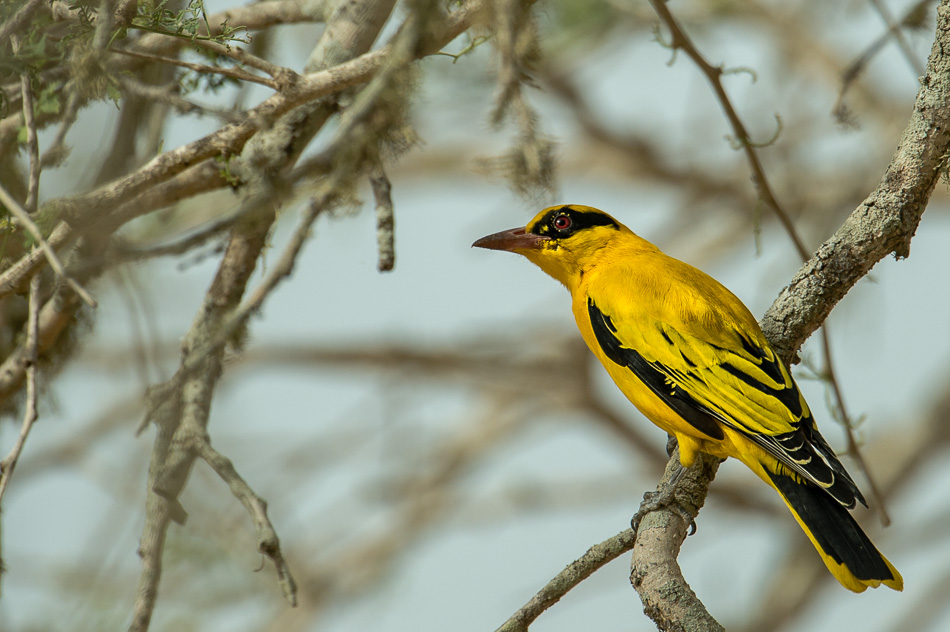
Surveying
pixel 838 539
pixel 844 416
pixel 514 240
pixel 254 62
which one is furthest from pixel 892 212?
pixel 254 62

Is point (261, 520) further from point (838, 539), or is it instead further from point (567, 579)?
point (838, 539)

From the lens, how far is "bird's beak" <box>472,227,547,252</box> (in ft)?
14.3

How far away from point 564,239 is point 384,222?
1582 millimetres

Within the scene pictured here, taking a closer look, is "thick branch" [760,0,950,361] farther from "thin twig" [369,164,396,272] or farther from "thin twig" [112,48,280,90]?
"thin twig" [112,48,280,90]

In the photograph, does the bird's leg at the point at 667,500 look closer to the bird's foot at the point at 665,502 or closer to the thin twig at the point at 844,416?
the bird's foot at the point at 665,502

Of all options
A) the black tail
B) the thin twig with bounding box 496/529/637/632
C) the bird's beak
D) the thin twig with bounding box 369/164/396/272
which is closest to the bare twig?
the thin twig with bounding box 369/164/396/272

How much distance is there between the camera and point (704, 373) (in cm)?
355

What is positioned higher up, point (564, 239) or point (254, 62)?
point (564, 239)

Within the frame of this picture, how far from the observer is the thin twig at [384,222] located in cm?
293

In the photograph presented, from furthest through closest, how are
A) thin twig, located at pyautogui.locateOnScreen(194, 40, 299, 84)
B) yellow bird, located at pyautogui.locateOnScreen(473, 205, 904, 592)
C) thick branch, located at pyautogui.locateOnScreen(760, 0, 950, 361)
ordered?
yellow bird, located at pyautogui.locateOnScreen(473, 205, 904, 592), thick branch, located at pyautogui.locateOnScreen(760, 0, 950, 361), thin twig, located at pyautogui.locateOnScreen(194, 40, 299, 84)

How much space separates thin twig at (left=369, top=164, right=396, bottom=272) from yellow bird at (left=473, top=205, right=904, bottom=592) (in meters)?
1.20

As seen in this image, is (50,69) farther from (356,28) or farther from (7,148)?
(356,28)

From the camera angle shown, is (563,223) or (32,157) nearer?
(32,157)

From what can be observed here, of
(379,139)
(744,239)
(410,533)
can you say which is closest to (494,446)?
(410,533)
